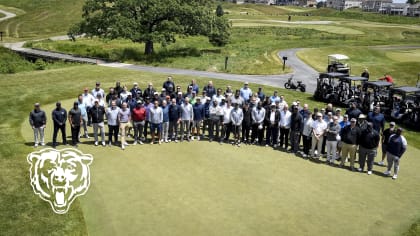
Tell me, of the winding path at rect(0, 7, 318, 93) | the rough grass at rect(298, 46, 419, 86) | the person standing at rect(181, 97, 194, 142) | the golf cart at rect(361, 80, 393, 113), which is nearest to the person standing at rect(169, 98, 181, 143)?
the person standing at rect(181, 97, 194, 142)

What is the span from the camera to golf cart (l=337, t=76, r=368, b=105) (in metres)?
23.0

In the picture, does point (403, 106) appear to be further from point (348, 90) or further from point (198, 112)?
point (198, 112)

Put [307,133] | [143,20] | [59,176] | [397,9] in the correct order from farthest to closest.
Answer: [397,9] → [143,20] → [307,133] → [59,176]

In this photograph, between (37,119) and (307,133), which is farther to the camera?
(307,133)

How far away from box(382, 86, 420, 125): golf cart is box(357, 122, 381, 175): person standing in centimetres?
771

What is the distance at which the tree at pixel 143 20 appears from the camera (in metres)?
42.5

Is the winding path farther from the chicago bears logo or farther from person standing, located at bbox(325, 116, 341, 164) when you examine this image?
the chicago bears logo

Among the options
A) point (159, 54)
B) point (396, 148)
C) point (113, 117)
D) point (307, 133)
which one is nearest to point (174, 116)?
point (113, 117)

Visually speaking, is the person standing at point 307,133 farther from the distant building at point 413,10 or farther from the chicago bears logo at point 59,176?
the distant building at point 413,10

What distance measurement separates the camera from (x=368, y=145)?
1346cm

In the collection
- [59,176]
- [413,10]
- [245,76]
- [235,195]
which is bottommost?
[235,195]

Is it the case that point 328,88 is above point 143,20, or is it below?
below

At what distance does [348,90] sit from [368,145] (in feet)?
36.8

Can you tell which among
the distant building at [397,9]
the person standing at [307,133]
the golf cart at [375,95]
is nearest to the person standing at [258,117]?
the person standing at [307,133]
